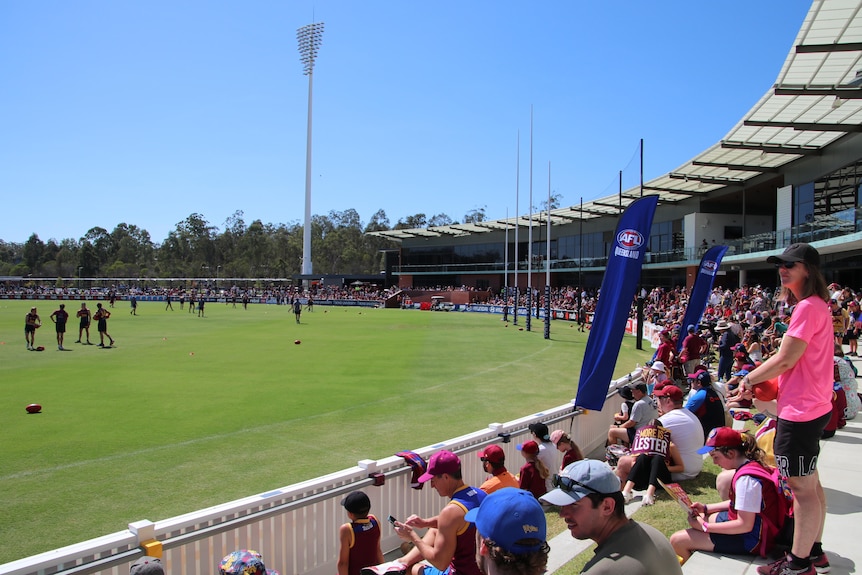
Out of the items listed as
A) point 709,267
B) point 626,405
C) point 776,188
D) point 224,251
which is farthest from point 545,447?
point 224,251

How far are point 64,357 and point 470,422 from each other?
15.9 meters

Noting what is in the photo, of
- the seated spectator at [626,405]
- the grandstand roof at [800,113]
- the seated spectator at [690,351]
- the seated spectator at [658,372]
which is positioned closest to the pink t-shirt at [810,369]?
the seated spectator at [626,405]

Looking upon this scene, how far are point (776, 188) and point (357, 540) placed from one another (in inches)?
1694

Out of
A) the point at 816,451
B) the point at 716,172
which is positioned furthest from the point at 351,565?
the point at 716,172

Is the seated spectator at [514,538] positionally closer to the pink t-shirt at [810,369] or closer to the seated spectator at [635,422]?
the pink t-shirt at [810,369]

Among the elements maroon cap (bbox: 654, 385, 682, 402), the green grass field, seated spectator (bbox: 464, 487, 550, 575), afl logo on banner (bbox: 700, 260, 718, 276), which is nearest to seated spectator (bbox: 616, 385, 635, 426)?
maroon cap (bbox: 654, 385, 682, 402)

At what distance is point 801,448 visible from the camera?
3729mm

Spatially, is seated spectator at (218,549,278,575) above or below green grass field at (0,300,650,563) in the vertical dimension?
above

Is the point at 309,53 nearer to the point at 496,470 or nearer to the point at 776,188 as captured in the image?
the point at 776,188

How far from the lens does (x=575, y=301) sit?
161 ft

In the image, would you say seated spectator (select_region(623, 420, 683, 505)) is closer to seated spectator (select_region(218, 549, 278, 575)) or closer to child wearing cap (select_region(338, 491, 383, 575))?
child wearing cap (select_region(338, 491, 383, 575))

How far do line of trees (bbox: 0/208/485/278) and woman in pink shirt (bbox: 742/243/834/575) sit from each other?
114 m

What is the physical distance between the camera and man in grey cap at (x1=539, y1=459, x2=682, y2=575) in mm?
2512

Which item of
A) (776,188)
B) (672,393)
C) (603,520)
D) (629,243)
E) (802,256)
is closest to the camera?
(603,520)
